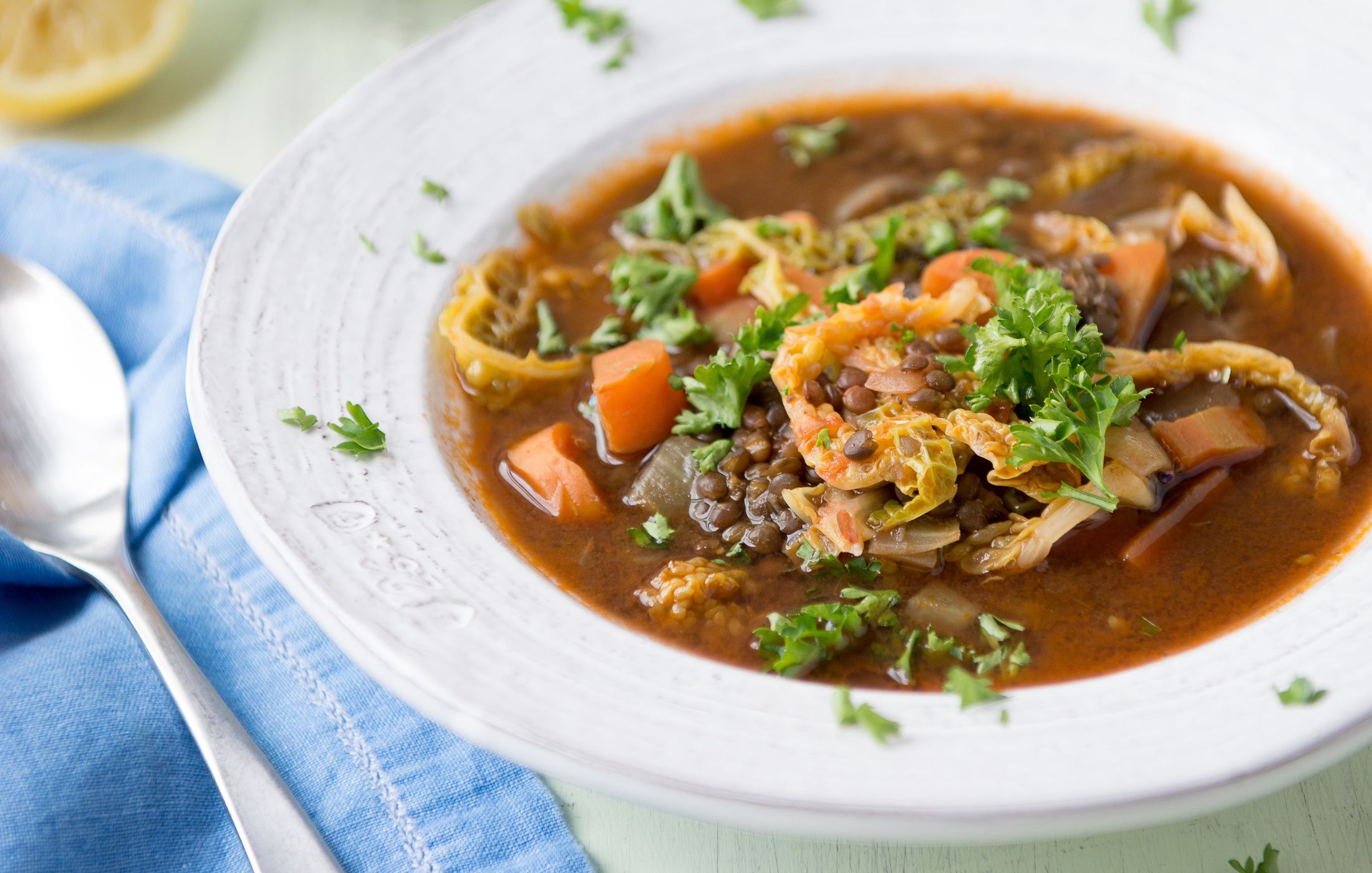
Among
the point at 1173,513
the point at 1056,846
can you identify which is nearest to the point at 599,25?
the point at 1173,513

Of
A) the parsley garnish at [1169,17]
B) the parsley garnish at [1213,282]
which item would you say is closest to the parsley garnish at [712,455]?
the parsley garnish at [1213,282]

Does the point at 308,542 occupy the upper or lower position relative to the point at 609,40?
lower

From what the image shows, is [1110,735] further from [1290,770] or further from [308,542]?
[308,542]

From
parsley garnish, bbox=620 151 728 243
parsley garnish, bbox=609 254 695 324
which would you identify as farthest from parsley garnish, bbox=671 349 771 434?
parsley garnish, bbox=620 151 728 243

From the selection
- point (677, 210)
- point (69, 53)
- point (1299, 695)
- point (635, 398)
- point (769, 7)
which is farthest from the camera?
point (69, 53)

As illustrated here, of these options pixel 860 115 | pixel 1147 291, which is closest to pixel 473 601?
pixel 1147 291

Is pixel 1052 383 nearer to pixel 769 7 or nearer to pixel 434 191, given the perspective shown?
pixel 434 191
